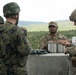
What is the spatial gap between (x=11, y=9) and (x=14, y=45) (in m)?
0.56

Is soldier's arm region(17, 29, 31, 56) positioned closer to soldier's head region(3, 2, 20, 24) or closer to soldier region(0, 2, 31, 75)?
soldier region(0, 2, 31, 75)

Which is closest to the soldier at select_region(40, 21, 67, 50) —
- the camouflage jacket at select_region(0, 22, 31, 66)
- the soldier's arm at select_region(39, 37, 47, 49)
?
the soldier's arm at select_region(39, 37, 47, 49)

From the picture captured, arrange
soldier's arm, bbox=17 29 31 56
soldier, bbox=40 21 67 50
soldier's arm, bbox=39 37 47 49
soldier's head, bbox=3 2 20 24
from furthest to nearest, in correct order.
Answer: soldier, bbox=40 21 67 50 → soldier's arm, bbox=39 37 47 49 → soldier's head, bbox=3 2 20 24 → soldier's arm, bbox=17 29 31 56

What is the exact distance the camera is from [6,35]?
572 centimetres

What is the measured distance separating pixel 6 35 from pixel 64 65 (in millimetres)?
2156

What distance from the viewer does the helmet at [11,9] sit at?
5.79 meters

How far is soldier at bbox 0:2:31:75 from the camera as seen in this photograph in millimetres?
5664

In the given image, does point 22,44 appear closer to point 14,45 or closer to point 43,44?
point 14,45

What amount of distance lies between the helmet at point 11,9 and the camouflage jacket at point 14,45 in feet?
0.60

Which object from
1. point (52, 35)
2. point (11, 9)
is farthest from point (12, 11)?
point (52, 35)

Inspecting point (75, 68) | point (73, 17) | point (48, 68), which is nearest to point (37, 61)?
point (48, 68)

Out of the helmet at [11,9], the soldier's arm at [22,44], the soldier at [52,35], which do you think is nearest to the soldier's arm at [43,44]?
the soldier at [52,35]

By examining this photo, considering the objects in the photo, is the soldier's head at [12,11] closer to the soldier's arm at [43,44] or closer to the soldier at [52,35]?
the soldier's arm at [43,44]

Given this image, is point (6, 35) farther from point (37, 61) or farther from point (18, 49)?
point (37, 61)
